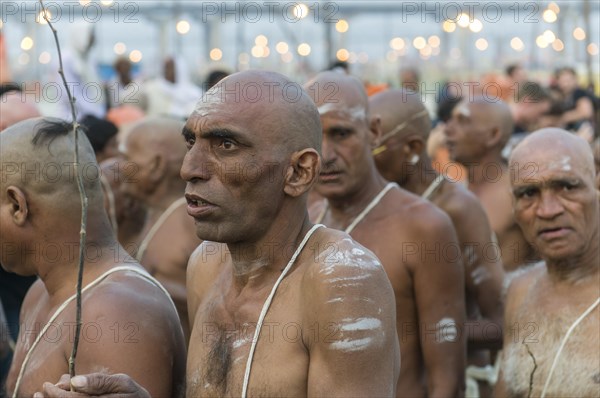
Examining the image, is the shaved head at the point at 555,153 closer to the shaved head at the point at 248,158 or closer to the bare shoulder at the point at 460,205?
the bare shoulder at the point at 460,205

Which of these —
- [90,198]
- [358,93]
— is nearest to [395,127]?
[358,93]

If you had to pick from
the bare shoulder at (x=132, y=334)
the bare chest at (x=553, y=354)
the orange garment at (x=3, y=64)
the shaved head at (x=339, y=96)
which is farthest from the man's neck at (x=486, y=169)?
the orange garment at (x=3, y=64)

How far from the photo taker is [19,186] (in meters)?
3.85

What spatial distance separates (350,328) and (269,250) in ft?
1.51

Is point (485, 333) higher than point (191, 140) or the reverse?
the reverse

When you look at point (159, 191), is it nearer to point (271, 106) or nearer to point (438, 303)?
point (438, 303)

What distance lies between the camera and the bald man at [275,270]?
3.09m

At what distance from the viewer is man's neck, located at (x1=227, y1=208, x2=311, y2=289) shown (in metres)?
3.38

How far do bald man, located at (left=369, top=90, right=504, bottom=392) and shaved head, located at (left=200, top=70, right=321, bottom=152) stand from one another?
2519 mm

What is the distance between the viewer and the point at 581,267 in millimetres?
4672

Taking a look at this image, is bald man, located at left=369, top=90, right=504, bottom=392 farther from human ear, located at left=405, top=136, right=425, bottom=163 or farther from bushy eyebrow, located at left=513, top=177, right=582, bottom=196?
bushy eyebrow, located at left=513, top=177, right=582, bottom=196

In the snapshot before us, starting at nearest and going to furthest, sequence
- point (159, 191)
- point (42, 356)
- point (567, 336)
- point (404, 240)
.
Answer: point (42, 356) < point (567, 336) < point (404, 240) < point (159, 191)

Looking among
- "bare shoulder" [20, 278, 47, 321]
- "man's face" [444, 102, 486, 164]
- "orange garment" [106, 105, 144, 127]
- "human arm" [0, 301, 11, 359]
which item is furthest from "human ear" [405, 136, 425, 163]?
"orange garment" [106, 105, 144, 127]

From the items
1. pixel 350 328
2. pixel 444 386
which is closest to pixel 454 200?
pixel 444 386
